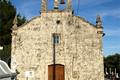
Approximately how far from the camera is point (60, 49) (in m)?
37.6

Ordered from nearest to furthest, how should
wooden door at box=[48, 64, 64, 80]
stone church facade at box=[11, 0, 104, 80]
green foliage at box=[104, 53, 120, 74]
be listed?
stone church facade at box=[11, 0, 104, 80] < wooden door at box=[48, 64, 64, 80] < green foliage at box=[104, 53, 120, 74]

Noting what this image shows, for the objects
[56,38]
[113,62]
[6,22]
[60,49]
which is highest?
[6,22]

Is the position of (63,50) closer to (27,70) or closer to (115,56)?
(27,70)

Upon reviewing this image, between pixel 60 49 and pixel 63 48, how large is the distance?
0.32 meters

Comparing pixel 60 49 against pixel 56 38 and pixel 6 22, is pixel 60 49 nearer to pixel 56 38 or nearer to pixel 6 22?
pixel 56 38

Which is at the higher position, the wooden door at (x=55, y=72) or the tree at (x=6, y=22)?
the tree at (x=6, y=22)

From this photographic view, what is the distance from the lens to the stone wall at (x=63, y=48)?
124ft

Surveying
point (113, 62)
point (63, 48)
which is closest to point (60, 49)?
point (63, 48)

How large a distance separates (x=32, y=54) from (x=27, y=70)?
1.72 m

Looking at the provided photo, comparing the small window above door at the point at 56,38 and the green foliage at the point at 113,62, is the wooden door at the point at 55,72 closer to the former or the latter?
the small window above door at the point at 56,38

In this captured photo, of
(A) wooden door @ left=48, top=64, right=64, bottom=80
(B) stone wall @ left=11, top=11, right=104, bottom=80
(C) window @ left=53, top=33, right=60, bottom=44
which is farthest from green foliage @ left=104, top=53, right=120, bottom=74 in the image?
(C) window @ left=53, top=33, right=60, bottom=44

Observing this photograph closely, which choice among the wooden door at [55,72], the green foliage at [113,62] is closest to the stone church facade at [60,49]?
the wooden door at [55,72]

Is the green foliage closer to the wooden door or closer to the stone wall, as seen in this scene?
the stone wall

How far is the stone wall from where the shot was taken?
37656 millimetres
